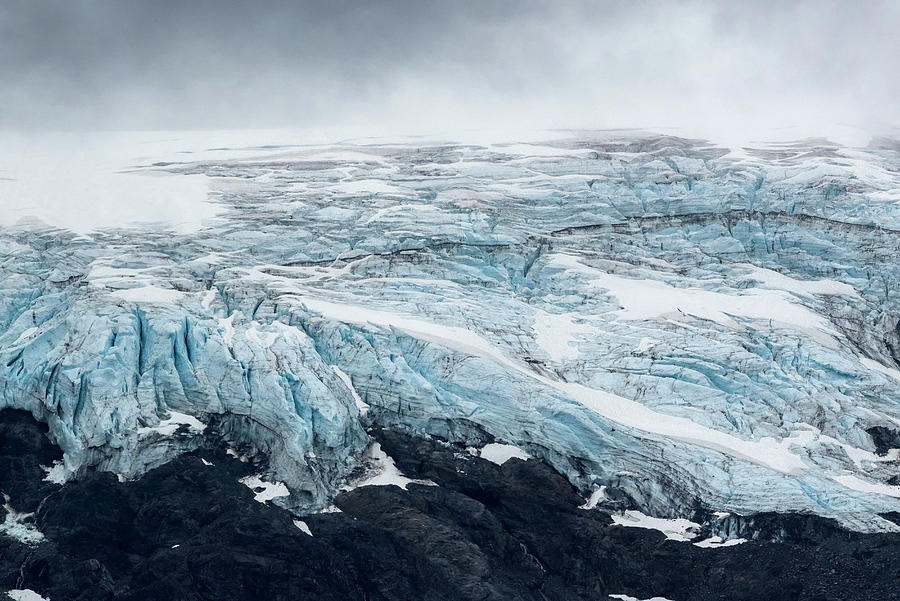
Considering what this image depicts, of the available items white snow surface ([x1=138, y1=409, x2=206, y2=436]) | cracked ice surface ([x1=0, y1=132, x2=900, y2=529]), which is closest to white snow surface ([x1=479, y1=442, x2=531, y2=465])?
cracked ice surface ([x1=0, y1=132, x2=900, y2=529])

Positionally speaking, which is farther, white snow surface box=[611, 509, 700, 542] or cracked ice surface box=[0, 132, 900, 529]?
cracked ice surface box=[0, 132, 900, 529]

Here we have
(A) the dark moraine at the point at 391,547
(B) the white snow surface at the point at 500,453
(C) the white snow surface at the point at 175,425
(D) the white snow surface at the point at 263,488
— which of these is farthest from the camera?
(B) the white snow surface at the point at 500,453

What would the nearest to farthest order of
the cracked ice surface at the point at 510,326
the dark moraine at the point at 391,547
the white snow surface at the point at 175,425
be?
the dark moraine at the point at 391,547, the white snow surface at the point at 175,425, the cracked ice surface at the point at 510,326

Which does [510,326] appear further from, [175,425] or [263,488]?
[175,425]

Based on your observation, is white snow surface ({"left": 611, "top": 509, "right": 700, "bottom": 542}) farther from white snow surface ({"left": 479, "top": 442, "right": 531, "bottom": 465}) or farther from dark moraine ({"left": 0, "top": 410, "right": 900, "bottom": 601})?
white snow surface ({"left": 479, "top": 442, "right": 531, "bottom": 465})

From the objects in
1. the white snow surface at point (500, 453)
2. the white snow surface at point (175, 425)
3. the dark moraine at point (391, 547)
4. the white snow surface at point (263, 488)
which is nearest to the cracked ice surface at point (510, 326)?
the white snow surface at point (175, 425)

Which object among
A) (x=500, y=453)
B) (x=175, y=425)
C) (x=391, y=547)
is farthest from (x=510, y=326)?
(x=175, y=425)

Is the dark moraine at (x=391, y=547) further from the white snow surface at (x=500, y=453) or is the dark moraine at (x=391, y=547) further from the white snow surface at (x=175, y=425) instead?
the white snow surface at (x=175, y=425)
